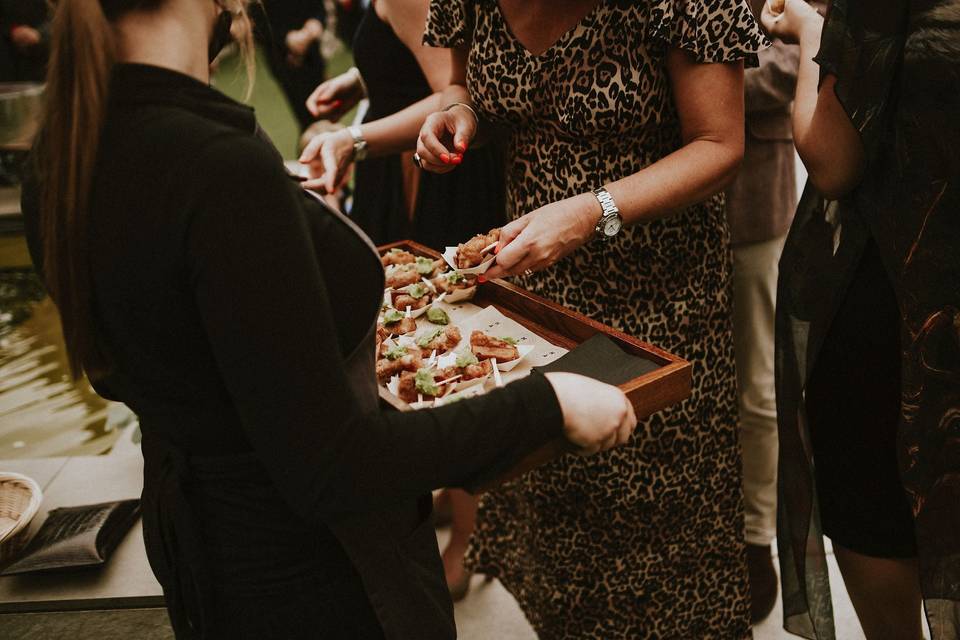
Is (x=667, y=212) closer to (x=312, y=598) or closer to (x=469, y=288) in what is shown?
(x=469, y=288)

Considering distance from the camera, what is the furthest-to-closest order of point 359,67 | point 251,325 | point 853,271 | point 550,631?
point 359,67
point 550,631
point 853,271
point 251,325

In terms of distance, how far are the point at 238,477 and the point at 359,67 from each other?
1.65 meters

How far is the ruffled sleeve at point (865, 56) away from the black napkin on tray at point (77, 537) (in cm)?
166

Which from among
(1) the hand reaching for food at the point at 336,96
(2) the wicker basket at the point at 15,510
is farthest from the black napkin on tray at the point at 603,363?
(1) the hand reaching for food at the point at 336,96

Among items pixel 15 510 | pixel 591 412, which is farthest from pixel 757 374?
pixel 15 510

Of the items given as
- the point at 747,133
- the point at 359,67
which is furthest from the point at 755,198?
the point at 359,67

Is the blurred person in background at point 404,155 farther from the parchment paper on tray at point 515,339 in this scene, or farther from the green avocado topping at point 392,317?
the parchment paper on tray at point 515,339

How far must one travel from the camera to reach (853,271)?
1.46 m

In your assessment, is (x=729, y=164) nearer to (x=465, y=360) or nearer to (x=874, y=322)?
(x=874, y=322)

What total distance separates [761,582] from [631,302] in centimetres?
111

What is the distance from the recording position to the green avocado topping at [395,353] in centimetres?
147

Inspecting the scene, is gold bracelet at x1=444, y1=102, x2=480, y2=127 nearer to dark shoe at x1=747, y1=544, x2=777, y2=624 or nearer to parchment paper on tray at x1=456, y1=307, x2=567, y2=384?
parchment paper on tray at x1=456, y1=307, x2=567, y2=384

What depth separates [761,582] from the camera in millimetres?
2318

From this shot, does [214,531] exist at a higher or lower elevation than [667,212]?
lower
